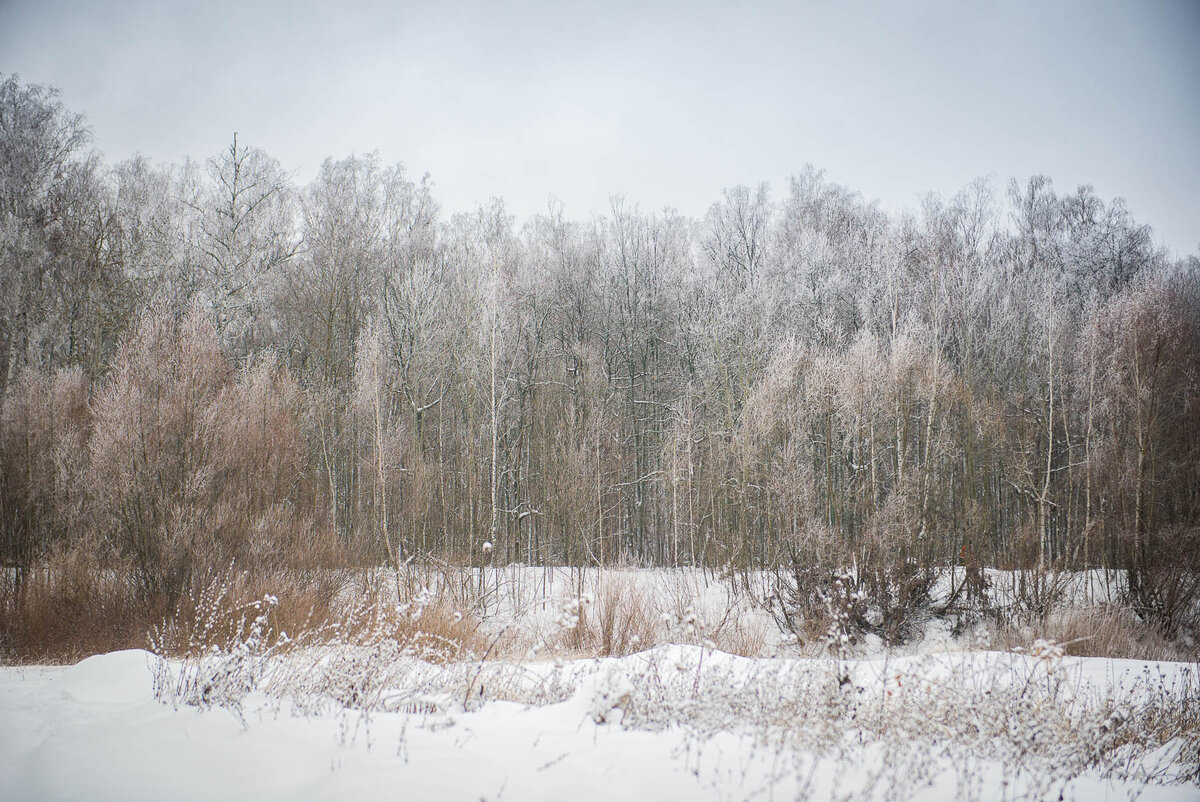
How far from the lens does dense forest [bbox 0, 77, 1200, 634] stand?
1382 centimetres

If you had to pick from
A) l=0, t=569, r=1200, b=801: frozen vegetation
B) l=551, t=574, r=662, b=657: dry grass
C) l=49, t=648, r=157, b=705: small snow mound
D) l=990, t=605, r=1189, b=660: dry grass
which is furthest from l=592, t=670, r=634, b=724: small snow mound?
l=990, t=605, r=1189, b=660: dry grass

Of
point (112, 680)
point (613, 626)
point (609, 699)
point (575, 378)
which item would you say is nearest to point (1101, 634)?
point (613, 626)

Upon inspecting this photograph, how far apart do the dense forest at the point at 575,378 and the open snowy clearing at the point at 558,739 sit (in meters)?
7.38

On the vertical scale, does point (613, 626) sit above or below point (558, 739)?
below

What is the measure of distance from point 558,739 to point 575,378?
71.4ft

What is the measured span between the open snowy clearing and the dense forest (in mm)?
7378

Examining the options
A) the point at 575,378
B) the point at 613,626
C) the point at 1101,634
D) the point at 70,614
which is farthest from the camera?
the point at 575,378

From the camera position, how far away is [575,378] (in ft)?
85.9

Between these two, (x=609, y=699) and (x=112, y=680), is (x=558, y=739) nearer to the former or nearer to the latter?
(x=609, y=699)

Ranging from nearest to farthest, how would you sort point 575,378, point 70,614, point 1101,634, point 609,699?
point 609,699 → point 70,614 → point 1101,634 → point 575,378

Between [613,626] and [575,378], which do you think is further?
[575,378]

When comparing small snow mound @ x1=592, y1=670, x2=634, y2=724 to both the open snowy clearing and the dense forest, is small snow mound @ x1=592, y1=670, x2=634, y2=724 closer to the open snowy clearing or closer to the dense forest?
the open snowy clearing

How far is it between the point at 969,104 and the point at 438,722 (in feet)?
91.7

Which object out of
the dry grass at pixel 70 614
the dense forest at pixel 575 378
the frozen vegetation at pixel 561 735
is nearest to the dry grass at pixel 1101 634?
the dense forest at pixel 575 378
